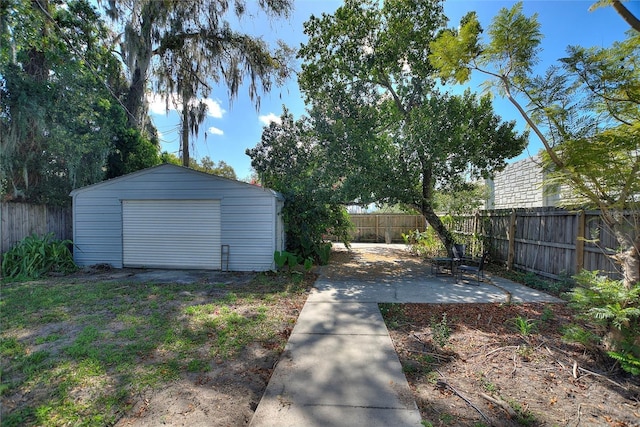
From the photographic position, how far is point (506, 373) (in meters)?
2.80

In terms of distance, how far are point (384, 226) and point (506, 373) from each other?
13179 mm

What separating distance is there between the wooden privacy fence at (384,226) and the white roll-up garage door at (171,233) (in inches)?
352

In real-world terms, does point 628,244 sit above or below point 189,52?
below

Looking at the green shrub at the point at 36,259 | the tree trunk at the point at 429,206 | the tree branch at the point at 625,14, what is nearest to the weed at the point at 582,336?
the tree branch at the point at 625,14

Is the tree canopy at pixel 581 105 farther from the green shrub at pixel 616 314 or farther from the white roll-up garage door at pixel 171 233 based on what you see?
the white roll-up garage door at pixel 171 233

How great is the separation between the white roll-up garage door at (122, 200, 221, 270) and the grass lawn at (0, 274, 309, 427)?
1908mm

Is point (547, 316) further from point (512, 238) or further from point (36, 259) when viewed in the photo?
point (36, 259)

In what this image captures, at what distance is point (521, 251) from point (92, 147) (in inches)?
484

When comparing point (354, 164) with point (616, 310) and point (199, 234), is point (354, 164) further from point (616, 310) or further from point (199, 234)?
point (616, 310)

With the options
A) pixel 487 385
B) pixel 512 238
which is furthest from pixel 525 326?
pixel 512 238

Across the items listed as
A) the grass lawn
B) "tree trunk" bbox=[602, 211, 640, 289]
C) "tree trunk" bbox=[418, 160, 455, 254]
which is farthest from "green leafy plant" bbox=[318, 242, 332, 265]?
"tree trunk" bbox=[602, 211, 640, 289]

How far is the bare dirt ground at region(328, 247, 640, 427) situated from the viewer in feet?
7.26

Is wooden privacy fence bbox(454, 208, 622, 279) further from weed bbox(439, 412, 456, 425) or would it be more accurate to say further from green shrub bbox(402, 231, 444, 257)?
weed bbox(439, 412, 456, 425)

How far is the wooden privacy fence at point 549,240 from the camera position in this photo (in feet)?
16.3
